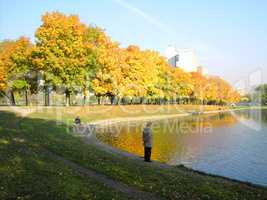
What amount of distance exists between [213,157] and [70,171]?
18.8 meters

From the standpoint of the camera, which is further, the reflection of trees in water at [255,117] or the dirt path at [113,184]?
the reflection of trees in water at [255,117]

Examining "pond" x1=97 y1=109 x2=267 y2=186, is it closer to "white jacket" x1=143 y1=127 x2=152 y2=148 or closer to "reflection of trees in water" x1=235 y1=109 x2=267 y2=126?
"white jacket" x1=143 y1=127 x2=152 y2=148

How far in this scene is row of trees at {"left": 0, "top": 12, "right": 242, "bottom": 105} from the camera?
6775 centimetres

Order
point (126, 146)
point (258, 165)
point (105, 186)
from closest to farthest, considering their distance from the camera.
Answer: point (105, 186)
point (258, 165)
point (126, 146)

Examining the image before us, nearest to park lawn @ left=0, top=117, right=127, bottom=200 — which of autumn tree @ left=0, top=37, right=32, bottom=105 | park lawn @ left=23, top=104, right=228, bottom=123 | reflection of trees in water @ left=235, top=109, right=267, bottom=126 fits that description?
park lawn @ left=23, top=104, right=228, bottom=123

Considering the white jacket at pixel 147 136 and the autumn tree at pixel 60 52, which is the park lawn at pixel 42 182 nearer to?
the white jacket at pixel 147 136

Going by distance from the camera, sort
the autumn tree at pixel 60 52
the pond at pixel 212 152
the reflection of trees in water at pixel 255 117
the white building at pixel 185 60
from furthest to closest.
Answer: the white building at pixel 185 60
the reflection of trees in water at pixel 255 117
the autumn tree at pixel 60 52
the pond at pixel 212 152

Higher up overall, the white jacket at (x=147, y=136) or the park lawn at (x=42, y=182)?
the white jacket at (x=147, y=136)

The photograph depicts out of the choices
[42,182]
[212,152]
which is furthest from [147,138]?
[212,152]

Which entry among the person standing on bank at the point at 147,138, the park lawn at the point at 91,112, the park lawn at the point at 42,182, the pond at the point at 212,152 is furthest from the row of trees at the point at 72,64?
the park lawn at the point at 42,182

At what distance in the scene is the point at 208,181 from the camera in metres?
20.3

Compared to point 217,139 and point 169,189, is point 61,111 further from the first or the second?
point 169,189

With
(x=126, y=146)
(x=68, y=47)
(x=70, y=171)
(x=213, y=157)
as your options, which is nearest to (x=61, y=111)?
(x=68, y=47)

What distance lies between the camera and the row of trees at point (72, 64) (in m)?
67.8
